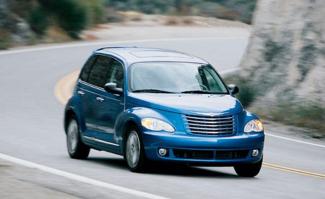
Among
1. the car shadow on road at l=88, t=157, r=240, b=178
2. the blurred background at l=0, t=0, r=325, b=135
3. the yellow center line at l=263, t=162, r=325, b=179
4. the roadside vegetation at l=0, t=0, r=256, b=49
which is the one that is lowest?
the roadside vegetation at l=0, t=0, r=256, b=49

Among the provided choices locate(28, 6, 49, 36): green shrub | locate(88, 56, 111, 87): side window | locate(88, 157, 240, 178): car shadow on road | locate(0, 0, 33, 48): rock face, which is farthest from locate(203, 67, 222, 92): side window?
locate(28, 6, 49, 36): green shrub

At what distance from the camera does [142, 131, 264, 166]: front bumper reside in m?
13.5

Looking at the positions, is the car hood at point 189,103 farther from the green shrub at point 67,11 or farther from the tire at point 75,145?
the green shrub at point 67,11

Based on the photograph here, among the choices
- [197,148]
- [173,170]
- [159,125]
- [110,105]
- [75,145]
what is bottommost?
[75,145]

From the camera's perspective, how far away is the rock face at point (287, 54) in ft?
84.7

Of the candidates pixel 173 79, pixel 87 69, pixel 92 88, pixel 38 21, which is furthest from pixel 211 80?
pixel 38 21

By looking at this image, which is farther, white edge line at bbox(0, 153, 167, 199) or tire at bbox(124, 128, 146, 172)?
tire at bbox(124, 128, 146, 172)

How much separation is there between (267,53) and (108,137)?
549 inches

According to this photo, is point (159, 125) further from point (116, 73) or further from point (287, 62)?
point (287, 62)

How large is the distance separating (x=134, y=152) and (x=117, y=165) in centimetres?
144

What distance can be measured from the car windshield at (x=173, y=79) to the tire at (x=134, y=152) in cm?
87

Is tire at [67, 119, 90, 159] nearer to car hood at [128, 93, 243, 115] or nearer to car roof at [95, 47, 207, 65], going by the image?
car roof at [95, 47, 207, 65]

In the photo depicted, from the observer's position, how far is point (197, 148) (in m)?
13.6

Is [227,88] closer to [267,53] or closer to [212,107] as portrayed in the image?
[212,107]
